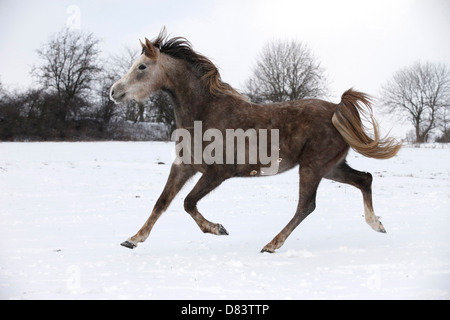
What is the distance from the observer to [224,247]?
16.8ft

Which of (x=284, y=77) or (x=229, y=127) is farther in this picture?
(x=284, y=77)

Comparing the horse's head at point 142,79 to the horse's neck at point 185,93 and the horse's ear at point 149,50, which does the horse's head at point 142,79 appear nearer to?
the horse's ear at point 149,50

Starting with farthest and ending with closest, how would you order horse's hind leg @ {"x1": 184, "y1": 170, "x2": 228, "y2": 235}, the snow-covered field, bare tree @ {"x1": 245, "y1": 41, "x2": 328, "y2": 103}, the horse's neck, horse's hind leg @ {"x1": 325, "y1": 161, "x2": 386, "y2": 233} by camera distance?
bare tree @ {"x1": 245, "y1": 41, "x2": 328, "y2": 103} < horse's hind leg @ {"x1": 325, "y1": 161, "x2": 386, "y2": 233} < the horse's neck < horse's hind leg @ {"x1": 184, "y1": 170, "x2": 228, "y2": 235} < the snow-covered field

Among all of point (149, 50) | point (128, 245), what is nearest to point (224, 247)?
point (128, 245)

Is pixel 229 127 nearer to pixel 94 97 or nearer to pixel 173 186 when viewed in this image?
pixel 173 186

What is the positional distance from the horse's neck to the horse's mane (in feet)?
0.32

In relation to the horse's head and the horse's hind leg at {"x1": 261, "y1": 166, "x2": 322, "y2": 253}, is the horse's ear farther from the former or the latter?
the horse's hind leg at {"x1": 261, "y1": 166, "x2": 322, "y2": 253}

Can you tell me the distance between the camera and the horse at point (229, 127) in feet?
16.8

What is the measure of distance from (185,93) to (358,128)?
6.70ft

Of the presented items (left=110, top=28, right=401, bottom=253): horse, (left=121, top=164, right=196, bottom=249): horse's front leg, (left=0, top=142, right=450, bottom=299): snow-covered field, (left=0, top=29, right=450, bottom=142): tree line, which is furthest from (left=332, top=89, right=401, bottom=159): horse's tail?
(left=0, top=29, right=450, bottom=142): tree line

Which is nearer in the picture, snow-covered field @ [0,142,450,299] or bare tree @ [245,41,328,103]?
snow-covered field @ [0,142,450,299]

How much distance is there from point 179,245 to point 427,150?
822 inches

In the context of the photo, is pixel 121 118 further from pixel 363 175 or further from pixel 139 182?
pixel 363 175

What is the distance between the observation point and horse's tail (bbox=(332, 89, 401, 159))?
17.2ft
